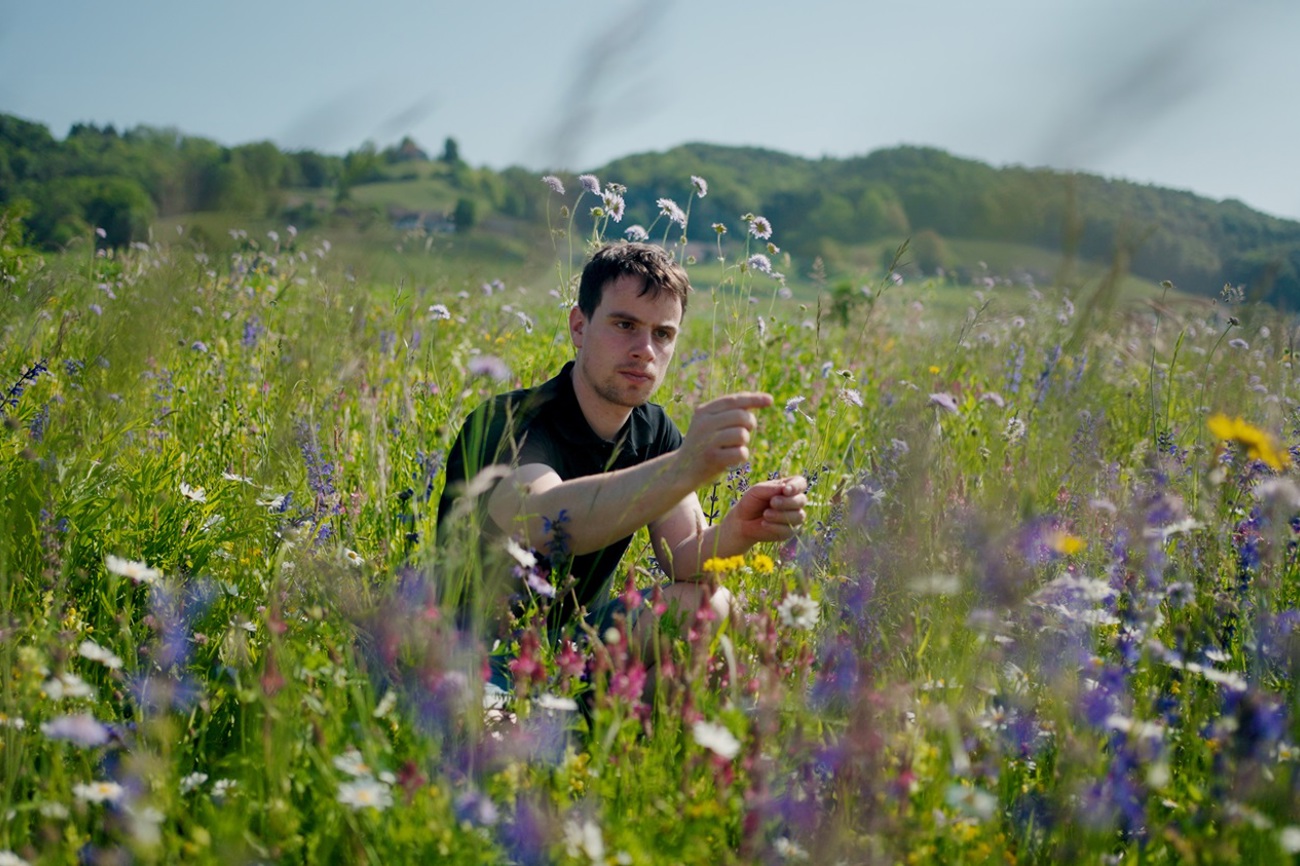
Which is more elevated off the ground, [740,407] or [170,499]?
[740,407]

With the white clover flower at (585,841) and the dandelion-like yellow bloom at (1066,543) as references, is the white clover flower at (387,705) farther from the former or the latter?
the dandelion-like yellow bloom at (1066,543)

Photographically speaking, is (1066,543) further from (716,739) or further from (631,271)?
(631,271)

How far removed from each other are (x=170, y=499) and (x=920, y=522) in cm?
199

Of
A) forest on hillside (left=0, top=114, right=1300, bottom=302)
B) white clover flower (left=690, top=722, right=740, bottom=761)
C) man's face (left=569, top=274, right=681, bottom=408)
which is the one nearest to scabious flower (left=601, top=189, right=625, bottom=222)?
forest on hillside (left=0, top=114, right=1300, bottom=302)

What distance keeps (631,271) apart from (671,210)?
0.50 meters

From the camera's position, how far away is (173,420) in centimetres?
371

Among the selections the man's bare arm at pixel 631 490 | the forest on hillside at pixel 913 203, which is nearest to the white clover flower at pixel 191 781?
the man's bare arm at pixel 631 490

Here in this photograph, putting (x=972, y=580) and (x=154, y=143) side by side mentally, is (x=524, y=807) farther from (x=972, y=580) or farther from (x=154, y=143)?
(x=154, y=143)

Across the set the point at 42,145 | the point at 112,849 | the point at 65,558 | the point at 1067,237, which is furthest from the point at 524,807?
the point at 42,145

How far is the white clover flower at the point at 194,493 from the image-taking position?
271cm

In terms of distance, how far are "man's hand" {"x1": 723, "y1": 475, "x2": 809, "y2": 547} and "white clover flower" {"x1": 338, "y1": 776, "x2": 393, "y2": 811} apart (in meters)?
1.25

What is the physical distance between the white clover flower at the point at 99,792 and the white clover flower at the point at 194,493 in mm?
1229

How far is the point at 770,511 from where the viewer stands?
8.02 ft

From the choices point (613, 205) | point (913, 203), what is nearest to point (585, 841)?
point (913, 203)
